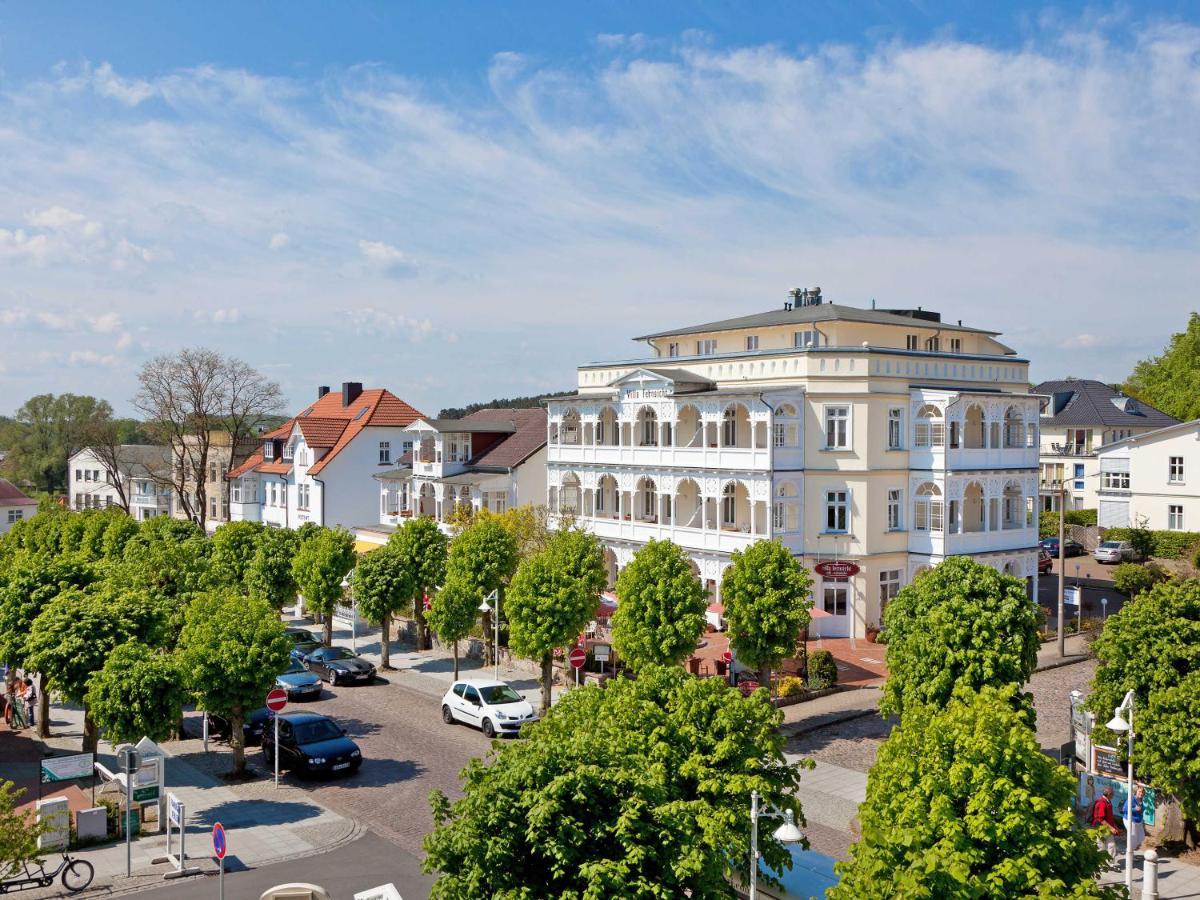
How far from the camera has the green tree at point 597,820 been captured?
1162cm

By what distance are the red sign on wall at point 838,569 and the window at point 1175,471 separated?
27636 mm

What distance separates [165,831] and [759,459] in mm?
25975

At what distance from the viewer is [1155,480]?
A: 5922 centimetres

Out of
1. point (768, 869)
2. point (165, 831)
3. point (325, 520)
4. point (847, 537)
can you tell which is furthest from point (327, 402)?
point (768, 869)

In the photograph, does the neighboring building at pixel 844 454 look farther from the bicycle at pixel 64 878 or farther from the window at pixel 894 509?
the bicycle at pixel 64 878

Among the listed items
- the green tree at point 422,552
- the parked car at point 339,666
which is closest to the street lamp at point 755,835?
the parked car at point 339,666

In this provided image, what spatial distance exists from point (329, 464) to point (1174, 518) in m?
47.2

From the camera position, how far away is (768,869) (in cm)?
1659

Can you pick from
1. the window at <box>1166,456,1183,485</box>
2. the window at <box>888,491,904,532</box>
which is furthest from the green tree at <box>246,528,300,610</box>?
the window at <box>1166,456,1183,485</box>

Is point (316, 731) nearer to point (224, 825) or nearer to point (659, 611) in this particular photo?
point (224, 825)

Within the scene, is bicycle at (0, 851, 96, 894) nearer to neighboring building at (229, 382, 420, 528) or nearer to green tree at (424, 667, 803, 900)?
green tree at (424, 667, 803, 900)

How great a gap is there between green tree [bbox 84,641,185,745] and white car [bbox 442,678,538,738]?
8318 millimetres

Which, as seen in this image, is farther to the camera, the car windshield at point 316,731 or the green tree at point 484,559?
the green tree at point 484,559

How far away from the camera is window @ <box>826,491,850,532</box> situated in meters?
42.2
